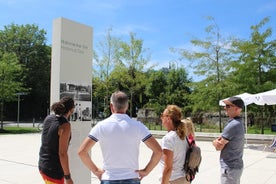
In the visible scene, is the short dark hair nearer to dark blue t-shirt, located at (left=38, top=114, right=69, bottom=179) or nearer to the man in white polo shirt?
the man in white polo shirt

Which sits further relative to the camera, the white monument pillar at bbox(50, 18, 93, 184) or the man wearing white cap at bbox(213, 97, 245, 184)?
the white monument pillar at bbox(50, 18, 93, 184)

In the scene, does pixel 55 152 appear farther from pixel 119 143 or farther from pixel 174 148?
pixel 174 148

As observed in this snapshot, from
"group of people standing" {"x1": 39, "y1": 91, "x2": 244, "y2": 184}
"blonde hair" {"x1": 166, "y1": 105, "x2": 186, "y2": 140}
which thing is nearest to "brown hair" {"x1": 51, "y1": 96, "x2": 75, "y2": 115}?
"group of people standing" {"x1": 39, "y1": 91, "x2": 244, "y2": 184}

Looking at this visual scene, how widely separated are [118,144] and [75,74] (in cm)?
329

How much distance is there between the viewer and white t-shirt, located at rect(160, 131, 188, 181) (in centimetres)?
329

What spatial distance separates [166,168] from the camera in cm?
321

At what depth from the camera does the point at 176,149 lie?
334 cm

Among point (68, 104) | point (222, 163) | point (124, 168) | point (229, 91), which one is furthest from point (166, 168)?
point (229, 91)

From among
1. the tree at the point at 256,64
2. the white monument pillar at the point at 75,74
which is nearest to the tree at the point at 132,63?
the tree at the point at 256,64

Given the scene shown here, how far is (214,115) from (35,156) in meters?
18.1

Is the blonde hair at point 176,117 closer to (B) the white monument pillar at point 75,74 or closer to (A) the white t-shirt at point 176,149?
(A) the white t-shirt at point 176,149

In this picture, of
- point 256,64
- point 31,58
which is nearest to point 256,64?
point 256,64

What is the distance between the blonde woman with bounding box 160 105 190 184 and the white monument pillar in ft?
8.48

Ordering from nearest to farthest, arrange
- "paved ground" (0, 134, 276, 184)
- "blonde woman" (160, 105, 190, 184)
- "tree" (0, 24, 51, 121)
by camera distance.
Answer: "blonde woman" (160, 105, 190, 184) < "paved ground" (0, 134, 276, 184) < "tree" (0, 24, 51, 121)
